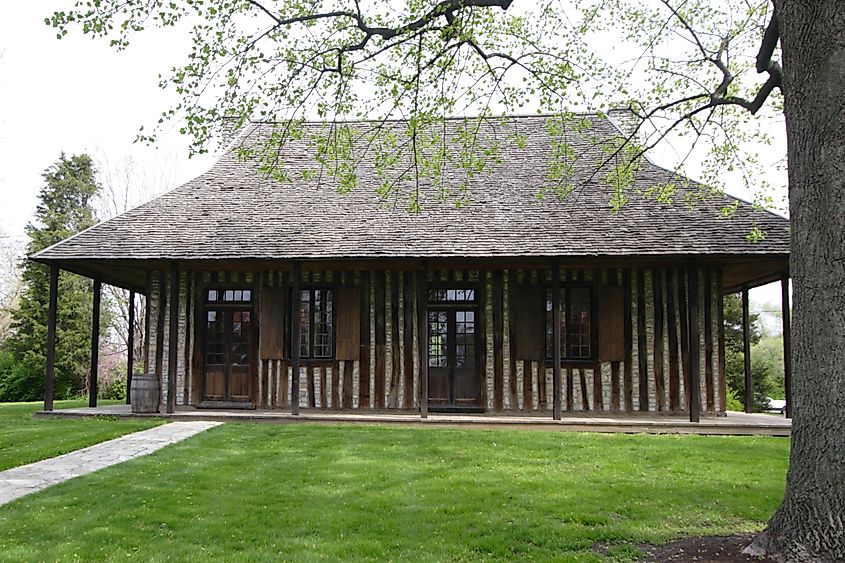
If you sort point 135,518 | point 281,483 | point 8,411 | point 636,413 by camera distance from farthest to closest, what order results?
point 8,411, point 636,413, point 281,483, point 135,518

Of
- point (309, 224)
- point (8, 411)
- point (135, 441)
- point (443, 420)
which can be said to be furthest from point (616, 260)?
point (8, 411)

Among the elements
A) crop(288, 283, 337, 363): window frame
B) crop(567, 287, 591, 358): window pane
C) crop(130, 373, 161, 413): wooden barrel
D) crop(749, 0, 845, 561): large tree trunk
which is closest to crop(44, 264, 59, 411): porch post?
crop(130, 373, 161, 413): wooden barrel

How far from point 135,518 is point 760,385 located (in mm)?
22678

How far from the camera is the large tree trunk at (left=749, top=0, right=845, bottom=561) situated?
4.60 metres

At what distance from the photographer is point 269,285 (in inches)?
568

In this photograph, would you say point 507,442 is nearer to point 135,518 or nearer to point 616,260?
point 616,260

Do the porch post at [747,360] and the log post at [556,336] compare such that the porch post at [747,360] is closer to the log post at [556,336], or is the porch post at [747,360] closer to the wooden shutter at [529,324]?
the wooden shutter at [529,324]

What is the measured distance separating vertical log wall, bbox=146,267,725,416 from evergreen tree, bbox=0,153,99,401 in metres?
12.5

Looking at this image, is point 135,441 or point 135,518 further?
point 135,441

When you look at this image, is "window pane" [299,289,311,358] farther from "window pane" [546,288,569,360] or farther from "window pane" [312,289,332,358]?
"window pane" [546,288,569,360]

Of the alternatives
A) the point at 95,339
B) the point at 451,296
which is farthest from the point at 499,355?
the point at 95,339

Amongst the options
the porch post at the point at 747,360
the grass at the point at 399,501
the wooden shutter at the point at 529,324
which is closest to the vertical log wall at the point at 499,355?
the wooden shutter at the point at 529,324

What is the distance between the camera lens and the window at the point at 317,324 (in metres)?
14.3

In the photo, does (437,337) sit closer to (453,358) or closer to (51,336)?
(453,358)
